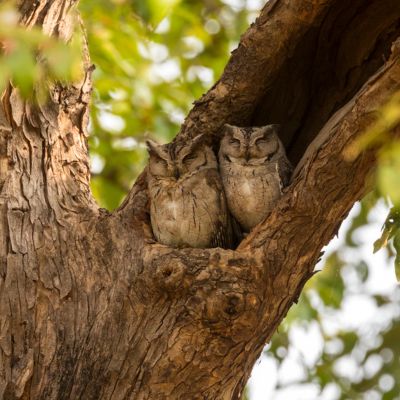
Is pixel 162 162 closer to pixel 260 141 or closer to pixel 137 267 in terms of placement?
pixel 260 141

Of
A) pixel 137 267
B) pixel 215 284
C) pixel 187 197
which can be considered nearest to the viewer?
pixel 215 284

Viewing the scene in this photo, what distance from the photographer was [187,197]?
429 centimetres

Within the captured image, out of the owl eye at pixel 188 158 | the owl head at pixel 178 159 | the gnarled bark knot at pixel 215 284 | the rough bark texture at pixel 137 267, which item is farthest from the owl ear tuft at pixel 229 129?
the gnarled bark knot at pixel 215 284

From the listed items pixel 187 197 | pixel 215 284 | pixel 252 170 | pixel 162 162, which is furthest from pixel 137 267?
pixel 252 170

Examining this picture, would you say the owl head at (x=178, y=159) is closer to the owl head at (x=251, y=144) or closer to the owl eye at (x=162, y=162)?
the owl eye at (x=162, y=162)

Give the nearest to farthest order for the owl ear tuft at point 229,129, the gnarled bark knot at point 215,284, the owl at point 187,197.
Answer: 1. the gnarled bark knot at point 215,284
2. the owl at point 187,197
3. the owl ear tuft at point 229,129

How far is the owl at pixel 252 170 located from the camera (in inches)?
165

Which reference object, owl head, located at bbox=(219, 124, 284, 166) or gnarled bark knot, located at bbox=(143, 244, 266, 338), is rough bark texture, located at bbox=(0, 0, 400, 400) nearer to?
gnarled bark knot, located at bbox=(143, 244, 266, 338)

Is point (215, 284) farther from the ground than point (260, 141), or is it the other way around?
point (260, 141)

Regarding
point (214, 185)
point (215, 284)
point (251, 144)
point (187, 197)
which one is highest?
point (251, 144)

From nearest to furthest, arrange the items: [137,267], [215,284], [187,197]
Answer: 1. [215,284]
2. [137,267]
3. [187,197]

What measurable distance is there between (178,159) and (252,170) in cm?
40

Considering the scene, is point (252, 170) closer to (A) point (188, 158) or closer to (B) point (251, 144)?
(B) point (251, 144)

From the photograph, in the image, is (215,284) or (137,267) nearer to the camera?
(215,284)
